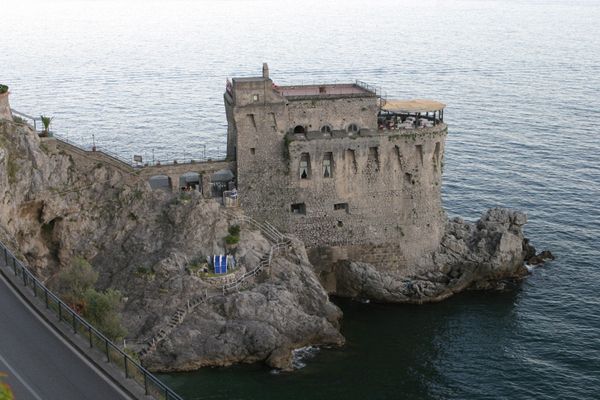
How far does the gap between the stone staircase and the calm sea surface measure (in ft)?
12.9

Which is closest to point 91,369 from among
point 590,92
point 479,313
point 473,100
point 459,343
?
point 459,343

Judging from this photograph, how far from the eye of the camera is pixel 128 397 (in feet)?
115

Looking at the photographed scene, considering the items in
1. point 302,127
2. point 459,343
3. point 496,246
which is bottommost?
point 459,343

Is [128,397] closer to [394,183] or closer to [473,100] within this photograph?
[394,183]

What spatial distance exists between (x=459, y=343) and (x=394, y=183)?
18.0 m

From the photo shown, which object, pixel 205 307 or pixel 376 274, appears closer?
pixel 205 307

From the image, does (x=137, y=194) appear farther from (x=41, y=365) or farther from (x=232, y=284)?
(x=41, y=365)

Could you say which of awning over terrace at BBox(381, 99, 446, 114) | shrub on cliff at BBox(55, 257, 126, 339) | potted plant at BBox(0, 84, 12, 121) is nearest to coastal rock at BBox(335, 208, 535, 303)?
awning over terrace at BBox(381, 99, 446, 114)

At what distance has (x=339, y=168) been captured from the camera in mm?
75438

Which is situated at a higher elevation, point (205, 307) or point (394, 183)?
point (394, 183)

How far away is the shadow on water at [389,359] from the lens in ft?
194

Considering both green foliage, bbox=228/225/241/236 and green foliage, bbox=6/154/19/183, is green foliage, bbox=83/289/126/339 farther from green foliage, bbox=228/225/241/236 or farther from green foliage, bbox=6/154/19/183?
green foliage, bbox=228/225/241/236

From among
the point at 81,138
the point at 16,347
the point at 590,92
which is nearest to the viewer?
the point at 16,347

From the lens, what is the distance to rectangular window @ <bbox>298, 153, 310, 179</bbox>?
7461cm
